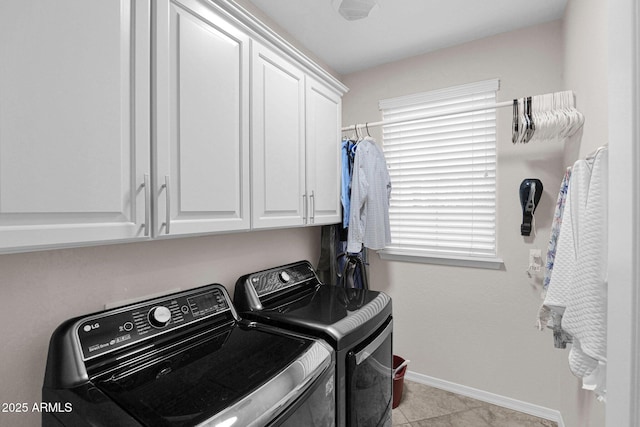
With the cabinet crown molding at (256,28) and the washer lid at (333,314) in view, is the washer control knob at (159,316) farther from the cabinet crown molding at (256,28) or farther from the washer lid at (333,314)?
the cabinet crown molding at (256,28)

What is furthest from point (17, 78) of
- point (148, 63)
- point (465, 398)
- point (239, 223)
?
point (465, 398)

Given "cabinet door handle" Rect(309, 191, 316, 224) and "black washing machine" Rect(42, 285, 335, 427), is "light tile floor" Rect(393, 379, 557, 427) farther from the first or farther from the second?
"cabinet door handle" Rect(309, 191, 316, 224)

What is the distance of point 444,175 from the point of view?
7.75ft

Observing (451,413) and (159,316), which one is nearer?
(159,316)

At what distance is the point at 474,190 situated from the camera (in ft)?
7.39

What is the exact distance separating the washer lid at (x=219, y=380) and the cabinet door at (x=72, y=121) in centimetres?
44

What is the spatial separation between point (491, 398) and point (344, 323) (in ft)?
5.62

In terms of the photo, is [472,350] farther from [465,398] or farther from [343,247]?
[343,247]

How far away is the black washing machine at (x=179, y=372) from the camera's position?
30.4 inches

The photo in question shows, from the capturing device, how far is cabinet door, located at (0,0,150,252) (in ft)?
2.22

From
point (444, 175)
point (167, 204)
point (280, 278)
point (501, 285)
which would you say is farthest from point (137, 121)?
point (501, 285)

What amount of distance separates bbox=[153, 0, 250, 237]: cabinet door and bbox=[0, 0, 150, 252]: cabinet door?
6 cm

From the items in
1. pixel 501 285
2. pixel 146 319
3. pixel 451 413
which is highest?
pixel 146 319

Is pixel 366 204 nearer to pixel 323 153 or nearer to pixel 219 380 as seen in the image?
pixel 323 153
